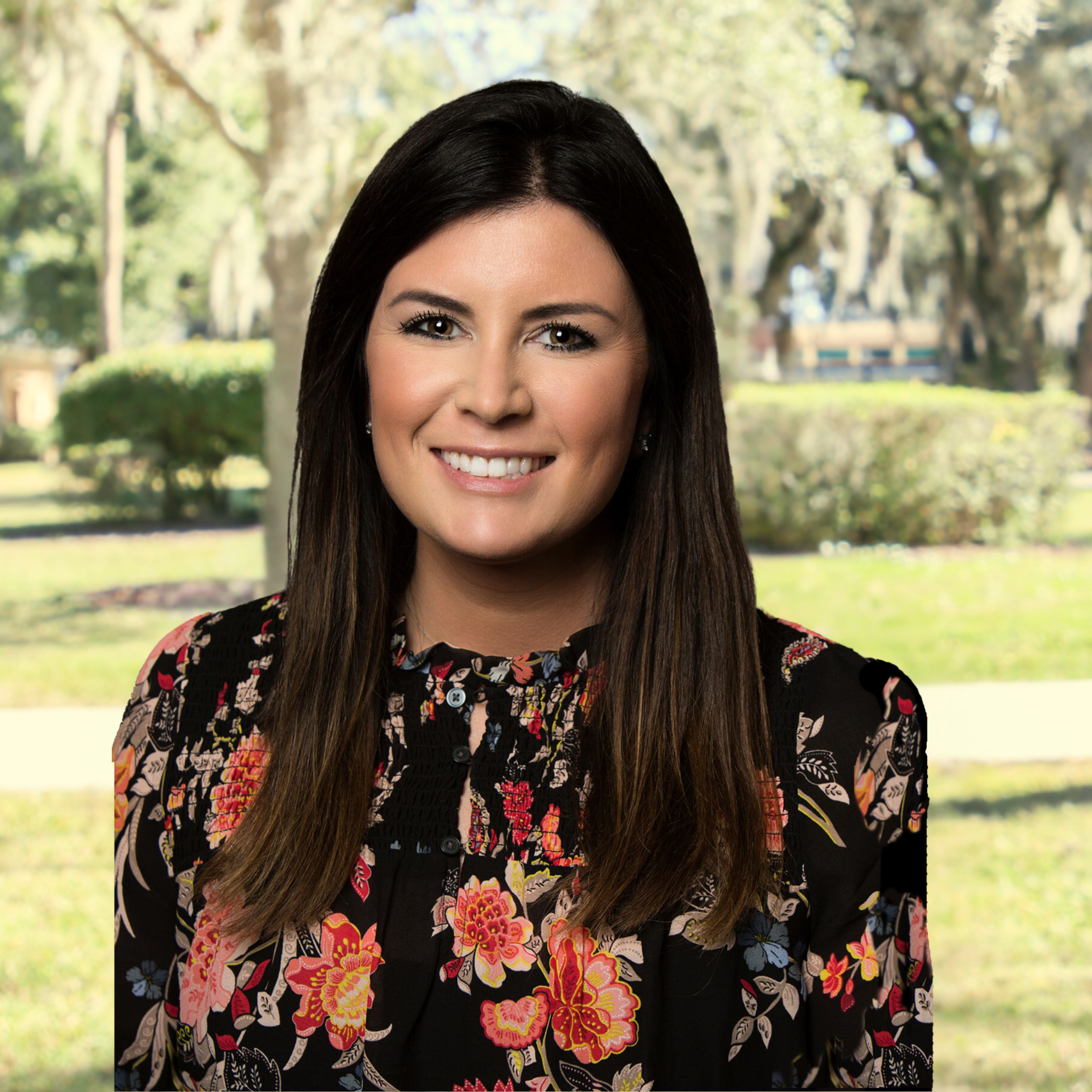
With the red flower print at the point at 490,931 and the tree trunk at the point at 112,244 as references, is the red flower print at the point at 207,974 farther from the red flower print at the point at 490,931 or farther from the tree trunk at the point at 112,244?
the tree trunk at the point at 112,244

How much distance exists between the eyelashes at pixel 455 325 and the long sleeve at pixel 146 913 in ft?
2.42

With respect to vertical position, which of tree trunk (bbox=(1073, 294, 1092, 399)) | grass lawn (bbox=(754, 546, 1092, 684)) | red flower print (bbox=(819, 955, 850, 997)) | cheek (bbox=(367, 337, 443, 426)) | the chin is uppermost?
tree trunk (bbox=(1073, 294, 1092, 399))

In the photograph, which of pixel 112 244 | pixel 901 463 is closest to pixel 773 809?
pixel 901 463

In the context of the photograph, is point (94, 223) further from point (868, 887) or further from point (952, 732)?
point (868, 887)

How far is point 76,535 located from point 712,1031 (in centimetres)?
1565

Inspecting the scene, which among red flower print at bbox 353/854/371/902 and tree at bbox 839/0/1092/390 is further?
tree at bbox 839/0/1092/390

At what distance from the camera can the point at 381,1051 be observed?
70.7 inches

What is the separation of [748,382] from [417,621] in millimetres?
13250

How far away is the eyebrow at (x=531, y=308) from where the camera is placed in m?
1.78

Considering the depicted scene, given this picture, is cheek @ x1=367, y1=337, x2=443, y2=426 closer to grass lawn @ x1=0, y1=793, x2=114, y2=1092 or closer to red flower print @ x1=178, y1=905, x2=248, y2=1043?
red flower print @ x1=178, y1=905, x2=248, y2=1043

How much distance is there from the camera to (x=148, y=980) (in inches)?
78.7

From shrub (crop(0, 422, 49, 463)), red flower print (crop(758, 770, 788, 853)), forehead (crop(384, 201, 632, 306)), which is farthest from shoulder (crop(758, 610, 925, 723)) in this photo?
shrub (crop(0, 422, 49, 463))

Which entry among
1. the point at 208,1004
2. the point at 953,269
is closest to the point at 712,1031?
the point at 208,1004

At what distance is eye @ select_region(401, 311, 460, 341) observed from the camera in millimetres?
1821
